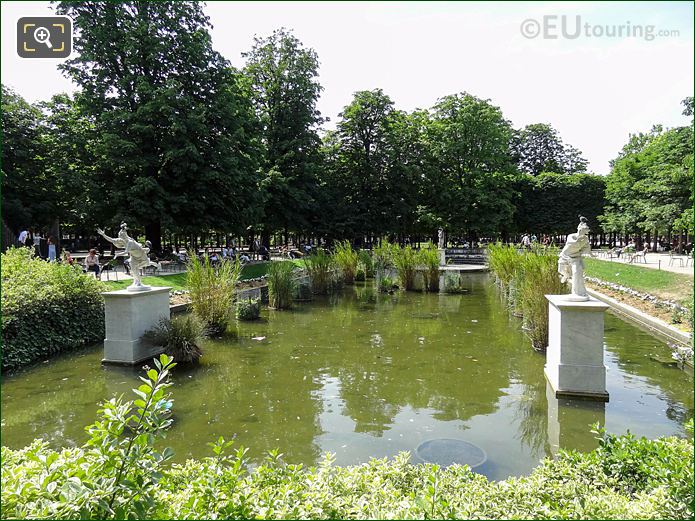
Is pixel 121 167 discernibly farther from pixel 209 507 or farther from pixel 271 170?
pixel 209 507

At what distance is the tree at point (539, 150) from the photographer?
55062 millimetres

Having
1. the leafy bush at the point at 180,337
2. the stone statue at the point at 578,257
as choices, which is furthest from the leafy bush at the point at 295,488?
the leafy bush at the point at 180,337

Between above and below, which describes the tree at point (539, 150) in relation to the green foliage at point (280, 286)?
above

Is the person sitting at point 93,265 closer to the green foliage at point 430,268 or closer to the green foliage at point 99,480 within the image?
the green foliage at point 430,268

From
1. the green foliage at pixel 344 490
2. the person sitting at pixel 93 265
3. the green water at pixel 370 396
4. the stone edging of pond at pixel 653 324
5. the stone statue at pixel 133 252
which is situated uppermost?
the stone statue at pixel 133 252

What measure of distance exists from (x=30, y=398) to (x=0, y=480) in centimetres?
441

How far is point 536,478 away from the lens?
3164mm

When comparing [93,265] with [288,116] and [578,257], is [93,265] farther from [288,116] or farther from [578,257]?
[288,116]

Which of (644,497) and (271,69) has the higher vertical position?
(271,69)

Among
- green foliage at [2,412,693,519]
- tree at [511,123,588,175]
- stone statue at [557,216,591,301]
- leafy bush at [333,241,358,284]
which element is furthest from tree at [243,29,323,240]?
tree at [511,123,588,175]

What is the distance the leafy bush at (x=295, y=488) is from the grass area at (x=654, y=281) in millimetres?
8919

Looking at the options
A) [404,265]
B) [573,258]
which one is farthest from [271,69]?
[573,258]

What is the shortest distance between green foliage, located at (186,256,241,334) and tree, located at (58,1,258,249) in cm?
1051

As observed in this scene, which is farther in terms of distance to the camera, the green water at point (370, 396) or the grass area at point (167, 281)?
the grass area at point (167, 281)
